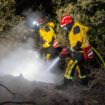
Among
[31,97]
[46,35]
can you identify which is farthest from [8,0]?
[31,97]

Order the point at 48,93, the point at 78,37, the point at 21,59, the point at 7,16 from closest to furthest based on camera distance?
the point at 48,93, the point at 78,37, the point at 7,16, the point at 21,59

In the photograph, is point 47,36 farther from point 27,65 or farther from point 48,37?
point 27,65

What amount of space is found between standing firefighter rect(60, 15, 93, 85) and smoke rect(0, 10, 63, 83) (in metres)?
1.68

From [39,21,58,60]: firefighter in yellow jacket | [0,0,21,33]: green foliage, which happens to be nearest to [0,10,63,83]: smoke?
[0,0,21,33]: green foliage

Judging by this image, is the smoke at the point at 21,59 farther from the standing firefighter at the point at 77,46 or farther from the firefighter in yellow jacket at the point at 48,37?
the standing firefighter at the point at 77,46

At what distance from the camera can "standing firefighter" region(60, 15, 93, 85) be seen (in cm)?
838

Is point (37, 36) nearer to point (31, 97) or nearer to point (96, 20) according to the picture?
point (96, 20)

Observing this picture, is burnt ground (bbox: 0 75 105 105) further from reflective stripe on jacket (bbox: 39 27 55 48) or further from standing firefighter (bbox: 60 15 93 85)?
reflective stripe on jacket (bbox: 39 27 55 48)

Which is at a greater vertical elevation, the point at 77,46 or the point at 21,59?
the point at 77,46

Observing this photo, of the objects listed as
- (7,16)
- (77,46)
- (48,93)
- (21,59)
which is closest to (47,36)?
(7,16)

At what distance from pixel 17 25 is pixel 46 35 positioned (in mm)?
1202

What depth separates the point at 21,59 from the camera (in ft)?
39.9

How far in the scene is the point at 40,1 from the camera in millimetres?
13289

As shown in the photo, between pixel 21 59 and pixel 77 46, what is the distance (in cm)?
424
